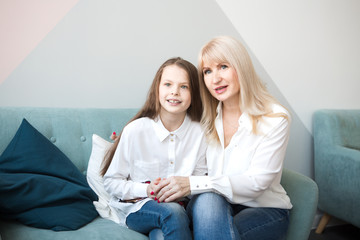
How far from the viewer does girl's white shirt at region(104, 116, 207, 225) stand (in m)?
1.32

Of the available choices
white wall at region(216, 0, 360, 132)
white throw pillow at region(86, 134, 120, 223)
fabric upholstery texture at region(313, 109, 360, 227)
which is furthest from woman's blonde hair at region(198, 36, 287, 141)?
fabric upholstery texture at region(313, 109, 360, 227)

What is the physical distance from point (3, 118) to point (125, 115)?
0.58m

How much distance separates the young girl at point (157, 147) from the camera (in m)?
1.30

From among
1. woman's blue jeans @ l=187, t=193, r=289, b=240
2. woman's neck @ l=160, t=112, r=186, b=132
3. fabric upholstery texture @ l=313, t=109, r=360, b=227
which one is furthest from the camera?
fabric upholstery texture @ l=313, t=109, r=360, b=227

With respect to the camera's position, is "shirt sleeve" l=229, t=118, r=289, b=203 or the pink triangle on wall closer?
"shirt sleeve" l=229, t=118, r=289, b=203

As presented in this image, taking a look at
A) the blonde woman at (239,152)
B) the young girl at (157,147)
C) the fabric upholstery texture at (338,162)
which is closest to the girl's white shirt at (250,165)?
the blonde woman at (239,152)

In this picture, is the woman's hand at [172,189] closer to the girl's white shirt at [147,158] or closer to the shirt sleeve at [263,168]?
the girl's white shirt at [147,158]

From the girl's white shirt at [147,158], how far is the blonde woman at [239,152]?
7cm

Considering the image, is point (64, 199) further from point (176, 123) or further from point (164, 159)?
point (176, 123)

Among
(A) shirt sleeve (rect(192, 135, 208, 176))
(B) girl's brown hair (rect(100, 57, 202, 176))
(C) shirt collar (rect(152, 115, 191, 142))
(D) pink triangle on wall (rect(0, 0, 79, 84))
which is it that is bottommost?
(A) shirt sleeve (rect(192, 135, 208, 176))

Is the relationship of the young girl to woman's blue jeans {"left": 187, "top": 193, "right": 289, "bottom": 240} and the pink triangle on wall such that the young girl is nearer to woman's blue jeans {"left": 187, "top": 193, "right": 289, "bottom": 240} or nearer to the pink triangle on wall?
woman's blue jeans {"left": 187, "top": 193, "right": 289, "bottom": 240}

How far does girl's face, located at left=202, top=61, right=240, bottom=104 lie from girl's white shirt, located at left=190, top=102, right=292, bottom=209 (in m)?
0.13

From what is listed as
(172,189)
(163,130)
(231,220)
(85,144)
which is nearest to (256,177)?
(231,220)

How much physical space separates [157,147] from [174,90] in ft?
0.88
